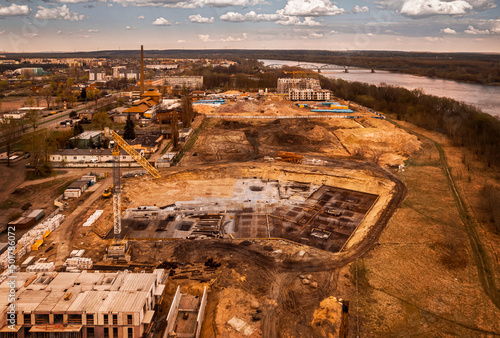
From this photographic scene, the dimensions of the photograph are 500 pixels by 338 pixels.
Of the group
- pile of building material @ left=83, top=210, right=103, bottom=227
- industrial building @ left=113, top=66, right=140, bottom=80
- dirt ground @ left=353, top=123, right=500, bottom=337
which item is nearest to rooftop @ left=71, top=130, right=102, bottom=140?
pile of building material @ left=83, top=210, right=103, bottom=227

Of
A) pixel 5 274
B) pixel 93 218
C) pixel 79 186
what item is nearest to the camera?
pixel 5 274

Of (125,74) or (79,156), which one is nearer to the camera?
(79,156)

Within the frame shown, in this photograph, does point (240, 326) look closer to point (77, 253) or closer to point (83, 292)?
point (83, 292)

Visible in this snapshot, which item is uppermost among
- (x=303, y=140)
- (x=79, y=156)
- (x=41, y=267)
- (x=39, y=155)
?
(x=303, y=140)

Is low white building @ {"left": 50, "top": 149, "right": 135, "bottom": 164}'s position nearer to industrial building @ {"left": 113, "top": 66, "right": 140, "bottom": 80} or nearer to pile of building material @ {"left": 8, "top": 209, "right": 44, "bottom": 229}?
pile of building material @ {"left": 8, "top": 209, "right": 44, "bottom": 229}

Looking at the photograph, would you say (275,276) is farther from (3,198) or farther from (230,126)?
(230,126)

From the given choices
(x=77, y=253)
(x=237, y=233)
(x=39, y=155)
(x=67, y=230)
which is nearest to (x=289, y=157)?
(x=237, y=233)
